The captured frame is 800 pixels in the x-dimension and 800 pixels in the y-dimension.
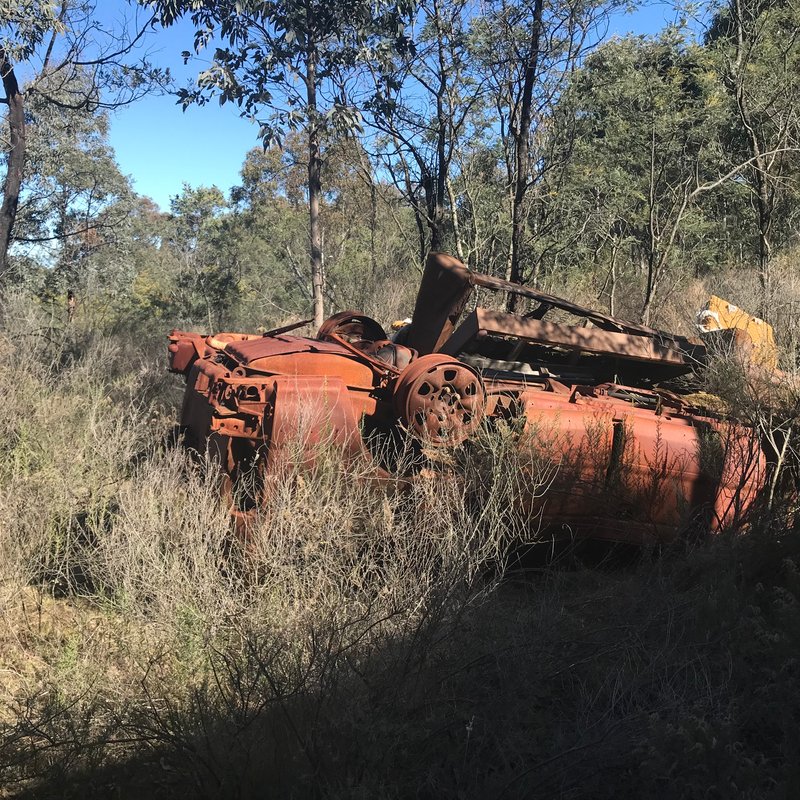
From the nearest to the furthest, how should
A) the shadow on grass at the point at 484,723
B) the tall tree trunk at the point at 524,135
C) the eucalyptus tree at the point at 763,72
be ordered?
the shadow on grass at the point at 484,723
the tall tree trunk at the point at 524,135
the eucalyptus tree at the point at 763,72

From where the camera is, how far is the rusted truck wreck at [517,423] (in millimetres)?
4418

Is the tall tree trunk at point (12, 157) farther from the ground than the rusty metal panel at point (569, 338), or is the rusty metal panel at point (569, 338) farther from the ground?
the tall tree trunk at point (12, 157)

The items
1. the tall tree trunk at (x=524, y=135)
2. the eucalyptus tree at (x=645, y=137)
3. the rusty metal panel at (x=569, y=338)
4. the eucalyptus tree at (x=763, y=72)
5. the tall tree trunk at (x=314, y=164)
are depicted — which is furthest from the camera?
the eucalyptus tree at (x=645, y=137)

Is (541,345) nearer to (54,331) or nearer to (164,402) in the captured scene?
(164,402)

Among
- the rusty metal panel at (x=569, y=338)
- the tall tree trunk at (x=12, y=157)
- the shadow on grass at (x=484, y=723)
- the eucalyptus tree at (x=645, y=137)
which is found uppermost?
the eucalyptus tree at (x=645, y=137)

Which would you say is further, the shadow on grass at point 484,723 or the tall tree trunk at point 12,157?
the tall tree trunk at point 12,157

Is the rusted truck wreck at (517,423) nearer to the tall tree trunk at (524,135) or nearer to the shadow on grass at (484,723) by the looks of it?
the shadow on grass at (484,723)

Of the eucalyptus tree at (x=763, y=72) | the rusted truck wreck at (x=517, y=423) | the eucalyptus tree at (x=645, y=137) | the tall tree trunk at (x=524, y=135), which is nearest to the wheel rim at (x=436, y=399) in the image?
the rusted truck wreck at (x=517, y=423)

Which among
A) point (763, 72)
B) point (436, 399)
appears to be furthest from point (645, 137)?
point (436, 399)

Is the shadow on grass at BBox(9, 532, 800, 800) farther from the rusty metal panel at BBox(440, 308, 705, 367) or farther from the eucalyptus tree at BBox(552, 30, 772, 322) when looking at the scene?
the eucalyptus tree at BBox(552, 30, 772, 322)

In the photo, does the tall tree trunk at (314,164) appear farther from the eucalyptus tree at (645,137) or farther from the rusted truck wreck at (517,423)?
the rusted truck wreck at (517,423)

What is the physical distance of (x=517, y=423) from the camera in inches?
177

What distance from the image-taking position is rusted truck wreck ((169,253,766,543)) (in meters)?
4.42

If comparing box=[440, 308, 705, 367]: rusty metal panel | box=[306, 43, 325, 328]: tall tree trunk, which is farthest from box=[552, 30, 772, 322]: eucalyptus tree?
box=[440, 308, 705, 367]: rusty metal panel
